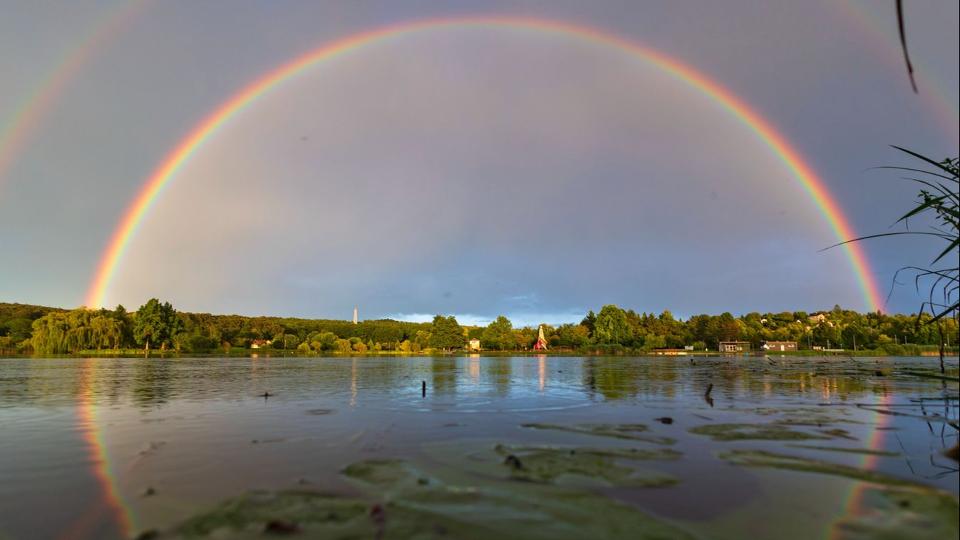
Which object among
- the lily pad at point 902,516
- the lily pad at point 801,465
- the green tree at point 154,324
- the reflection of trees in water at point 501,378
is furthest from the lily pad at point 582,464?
the green tree at point 154,324

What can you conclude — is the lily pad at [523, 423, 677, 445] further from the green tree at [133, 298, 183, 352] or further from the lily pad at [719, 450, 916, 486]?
the green tree at [133, 298, 183, 352]

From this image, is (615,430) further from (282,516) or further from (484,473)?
(282,516)

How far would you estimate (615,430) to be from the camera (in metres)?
15.5

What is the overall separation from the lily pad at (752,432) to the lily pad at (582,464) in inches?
122

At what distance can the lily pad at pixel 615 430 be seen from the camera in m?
14.1

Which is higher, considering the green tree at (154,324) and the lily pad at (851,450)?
the green tree at (154,324)

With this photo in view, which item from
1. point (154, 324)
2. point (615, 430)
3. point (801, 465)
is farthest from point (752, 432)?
point (154, 324)

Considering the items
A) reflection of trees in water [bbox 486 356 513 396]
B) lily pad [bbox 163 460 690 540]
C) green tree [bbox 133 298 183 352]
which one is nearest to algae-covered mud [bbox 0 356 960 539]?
lily pad [bbox 163 460 690 540]

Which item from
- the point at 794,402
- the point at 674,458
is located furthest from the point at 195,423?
the point at 794,402

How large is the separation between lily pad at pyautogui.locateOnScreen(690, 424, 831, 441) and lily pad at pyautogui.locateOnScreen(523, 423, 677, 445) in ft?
5.16

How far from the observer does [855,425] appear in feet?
53.7

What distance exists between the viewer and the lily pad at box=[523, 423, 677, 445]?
14.1m

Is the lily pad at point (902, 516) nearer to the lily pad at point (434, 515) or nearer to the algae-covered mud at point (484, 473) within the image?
the algae-covered mud at point (484, 473)

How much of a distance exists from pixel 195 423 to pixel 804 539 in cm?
1836
